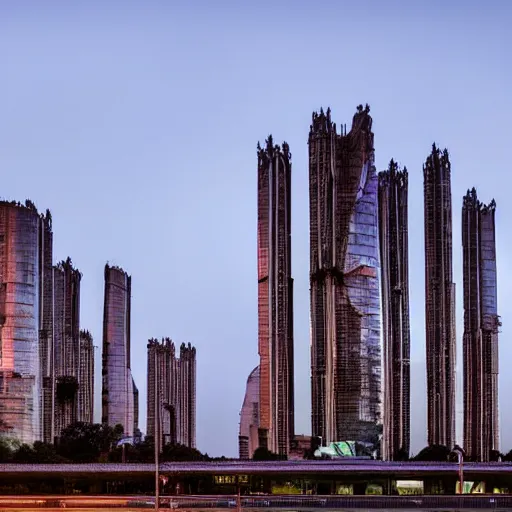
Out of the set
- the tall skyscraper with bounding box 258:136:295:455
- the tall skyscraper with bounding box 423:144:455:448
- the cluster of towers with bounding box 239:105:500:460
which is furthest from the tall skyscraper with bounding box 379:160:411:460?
the tall skyscraper with bounding box 258:136:295:455

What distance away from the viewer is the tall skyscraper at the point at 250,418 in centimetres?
7138

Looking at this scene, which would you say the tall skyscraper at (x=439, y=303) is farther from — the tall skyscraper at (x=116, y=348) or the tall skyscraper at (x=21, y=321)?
the tall skyscraper at (x=21, y=321)

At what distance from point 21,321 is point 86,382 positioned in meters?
14.4

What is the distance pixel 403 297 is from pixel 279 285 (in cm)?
610

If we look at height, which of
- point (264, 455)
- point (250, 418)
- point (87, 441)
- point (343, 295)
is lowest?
point (264, 455)

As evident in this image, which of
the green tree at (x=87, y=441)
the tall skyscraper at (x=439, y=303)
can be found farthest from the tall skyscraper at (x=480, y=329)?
the green tree at (x=87, y=441)

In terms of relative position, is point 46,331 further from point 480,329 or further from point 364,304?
point 480,329

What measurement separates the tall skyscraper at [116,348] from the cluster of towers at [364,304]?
11455mm

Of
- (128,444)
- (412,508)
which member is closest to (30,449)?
(128,444)

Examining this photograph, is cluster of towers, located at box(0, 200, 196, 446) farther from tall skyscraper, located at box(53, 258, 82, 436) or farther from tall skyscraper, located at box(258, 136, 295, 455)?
tall skyscraper, located at box(258, 136, 295, 455)

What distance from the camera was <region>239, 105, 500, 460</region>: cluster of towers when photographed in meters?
66.4

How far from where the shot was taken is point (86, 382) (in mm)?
87500

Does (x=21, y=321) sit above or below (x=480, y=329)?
above

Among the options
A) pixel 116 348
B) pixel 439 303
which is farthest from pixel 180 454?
pixel 439 303
